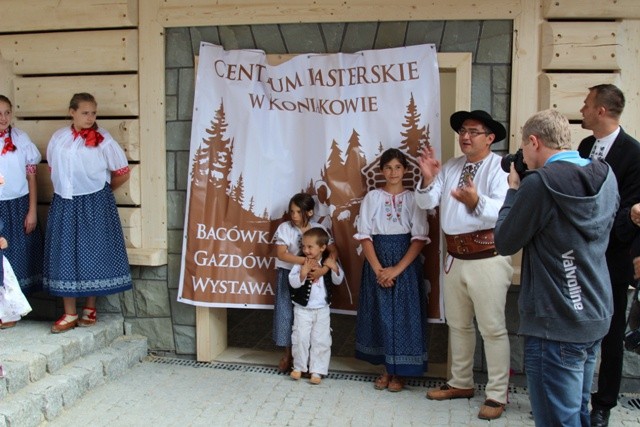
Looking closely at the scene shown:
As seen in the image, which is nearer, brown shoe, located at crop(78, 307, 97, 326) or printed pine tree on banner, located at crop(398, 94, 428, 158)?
printed pine tree on banner, located at crop(398, 94, 428, 158)

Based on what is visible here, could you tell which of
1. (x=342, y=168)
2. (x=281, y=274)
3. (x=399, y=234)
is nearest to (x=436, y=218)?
(x=399, y=234)

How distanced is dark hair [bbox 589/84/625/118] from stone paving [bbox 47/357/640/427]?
1.80 metres

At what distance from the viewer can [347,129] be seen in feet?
15.0

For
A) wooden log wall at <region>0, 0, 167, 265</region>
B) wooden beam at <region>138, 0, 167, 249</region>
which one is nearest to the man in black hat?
wooden beam at <region>138, 0, 167, 249</region>

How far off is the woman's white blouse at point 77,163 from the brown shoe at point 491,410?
296 cm

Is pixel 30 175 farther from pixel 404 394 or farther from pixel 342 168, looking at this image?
pixel 404 394

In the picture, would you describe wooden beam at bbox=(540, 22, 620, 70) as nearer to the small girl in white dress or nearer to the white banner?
the white banner

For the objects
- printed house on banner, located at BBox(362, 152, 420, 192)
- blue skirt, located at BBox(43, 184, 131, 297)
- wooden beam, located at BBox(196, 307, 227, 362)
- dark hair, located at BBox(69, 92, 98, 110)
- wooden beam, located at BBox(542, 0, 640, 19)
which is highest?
wooden beam, located at BBox(542, 0, 640, 19)

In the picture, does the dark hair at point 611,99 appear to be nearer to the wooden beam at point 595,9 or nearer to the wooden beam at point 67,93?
the wooden beam at point 595,9

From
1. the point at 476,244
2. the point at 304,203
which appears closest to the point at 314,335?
the point at 304,203

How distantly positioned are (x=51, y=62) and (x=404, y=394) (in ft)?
11.5

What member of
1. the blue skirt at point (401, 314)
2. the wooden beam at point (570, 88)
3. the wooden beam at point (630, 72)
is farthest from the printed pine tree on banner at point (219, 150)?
the wooden beam at point (630, 72)

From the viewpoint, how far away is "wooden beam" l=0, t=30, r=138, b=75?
4.84 m

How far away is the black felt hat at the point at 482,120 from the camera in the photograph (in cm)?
396
